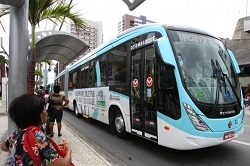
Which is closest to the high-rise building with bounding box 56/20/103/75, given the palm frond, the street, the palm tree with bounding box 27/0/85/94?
the palm tree with bounding box 27/0/85/94

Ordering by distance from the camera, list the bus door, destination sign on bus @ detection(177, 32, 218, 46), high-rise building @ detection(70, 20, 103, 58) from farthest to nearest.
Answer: high-rise building @ detection(70, 20, 103, 58), the bus door, destination sign on bus @ detection(177, 32, 218, 46)

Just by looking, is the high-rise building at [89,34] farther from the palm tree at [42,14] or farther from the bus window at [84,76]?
the bus window at [84,76]

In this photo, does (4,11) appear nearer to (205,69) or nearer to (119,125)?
(119,125)

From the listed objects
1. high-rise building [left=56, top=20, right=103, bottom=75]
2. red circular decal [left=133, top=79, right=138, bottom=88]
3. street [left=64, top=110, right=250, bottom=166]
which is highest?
high-rise building [left=56, top=20, right=103, bottom=75]

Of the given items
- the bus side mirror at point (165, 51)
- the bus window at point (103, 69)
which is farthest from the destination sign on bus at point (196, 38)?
the bus window at point (103, 69)

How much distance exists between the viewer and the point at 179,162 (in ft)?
18.7

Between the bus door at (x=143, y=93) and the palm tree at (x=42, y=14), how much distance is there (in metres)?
2.03

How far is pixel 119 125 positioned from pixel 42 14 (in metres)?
3.80

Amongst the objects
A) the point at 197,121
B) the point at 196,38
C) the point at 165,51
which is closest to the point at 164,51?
the point at 165,51

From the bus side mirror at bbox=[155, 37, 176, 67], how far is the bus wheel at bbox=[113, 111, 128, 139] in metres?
2.84

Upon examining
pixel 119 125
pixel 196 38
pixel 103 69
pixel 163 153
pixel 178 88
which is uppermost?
pixel 196 38

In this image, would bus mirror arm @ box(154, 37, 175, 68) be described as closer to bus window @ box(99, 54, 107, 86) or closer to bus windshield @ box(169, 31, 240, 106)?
bus windshield @ box(169, 31, 240, 106)

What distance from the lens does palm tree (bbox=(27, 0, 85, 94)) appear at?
6.11 m

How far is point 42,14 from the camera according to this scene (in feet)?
21.4
